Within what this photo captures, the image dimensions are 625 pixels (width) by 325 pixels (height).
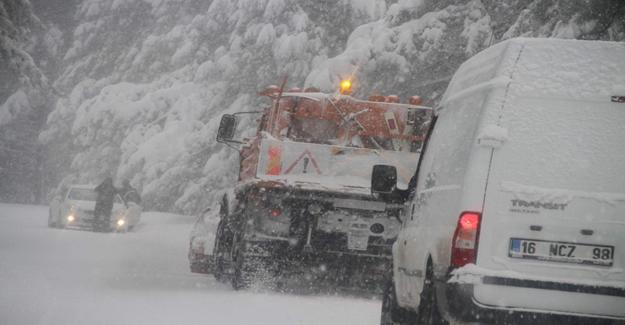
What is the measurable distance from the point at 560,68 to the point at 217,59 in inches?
984

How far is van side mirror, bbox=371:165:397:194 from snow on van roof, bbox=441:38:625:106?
1363 millimetres

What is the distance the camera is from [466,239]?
4887 mm

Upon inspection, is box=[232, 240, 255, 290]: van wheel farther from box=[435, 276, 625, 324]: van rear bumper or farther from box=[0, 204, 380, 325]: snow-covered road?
box=[435, 276, 625, 324]: van rear bumper

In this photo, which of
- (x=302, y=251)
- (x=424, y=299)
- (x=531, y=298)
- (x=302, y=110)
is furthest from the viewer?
(x=302, y=110)

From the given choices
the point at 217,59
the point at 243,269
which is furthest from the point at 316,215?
the point at 217,59

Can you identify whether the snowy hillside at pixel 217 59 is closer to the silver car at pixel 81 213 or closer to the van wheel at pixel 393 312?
the silver car at pixel 81 213

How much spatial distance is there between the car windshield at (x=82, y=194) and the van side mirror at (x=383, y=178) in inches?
854

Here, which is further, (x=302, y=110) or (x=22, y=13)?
(x=22, y=13)

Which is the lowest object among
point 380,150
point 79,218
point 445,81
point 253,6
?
point 79,218

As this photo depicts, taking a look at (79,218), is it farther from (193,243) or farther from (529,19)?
(529,19)

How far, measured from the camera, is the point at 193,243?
13.3 metres

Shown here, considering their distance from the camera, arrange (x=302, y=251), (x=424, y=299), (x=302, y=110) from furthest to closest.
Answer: (x=302, y=110), (x=302, y=251), (x=424, y=299)

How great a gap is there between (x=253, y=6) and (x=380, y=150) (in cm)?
1723

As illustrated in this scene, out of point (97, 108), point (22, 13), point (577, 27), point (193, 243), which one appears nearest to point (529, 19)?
point (577, 27)
